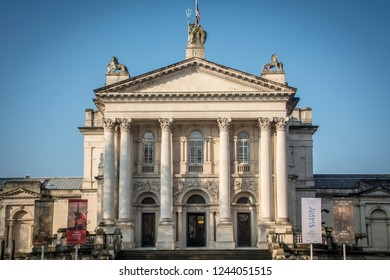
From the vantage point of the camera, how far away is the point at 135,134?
39156 mm

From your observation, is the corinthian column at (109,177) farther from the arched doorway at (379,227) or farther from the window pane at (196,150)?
the arched doorway at (379,227)

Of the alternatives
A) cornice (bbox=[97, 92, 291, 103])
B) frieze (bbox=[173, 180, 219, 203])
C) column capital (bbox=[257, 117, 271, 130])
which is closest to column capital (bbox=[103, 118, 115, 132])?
cornice (bbox=[97, 92, 291, 103])

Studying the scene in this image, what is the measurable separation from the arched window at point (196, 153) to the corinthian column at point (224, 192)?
1813mm

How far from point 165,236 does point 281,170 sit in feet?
25.0

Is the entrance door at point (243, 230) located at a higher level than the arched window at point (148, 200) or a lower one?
lower

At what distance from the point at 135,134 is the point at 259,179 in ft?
26.1

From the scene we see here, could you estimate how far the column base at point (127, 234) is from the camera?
36.2m

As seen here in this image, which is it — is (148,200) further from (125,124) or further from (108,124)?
(108,124)

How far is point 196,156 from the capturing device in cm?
3888

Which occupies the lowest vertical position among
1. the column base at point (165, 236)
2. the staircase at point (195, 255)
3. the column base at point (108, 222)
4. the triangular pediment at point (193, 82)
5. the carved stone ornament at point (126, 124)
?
the staircase at point (195, 255)

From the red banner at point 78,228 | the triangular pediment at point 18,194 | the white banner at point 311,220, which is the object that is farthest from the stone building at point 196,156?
the white banner at point 311,220

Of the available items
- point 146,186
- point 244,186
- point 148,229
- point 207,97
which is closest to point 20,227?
point 148,229
